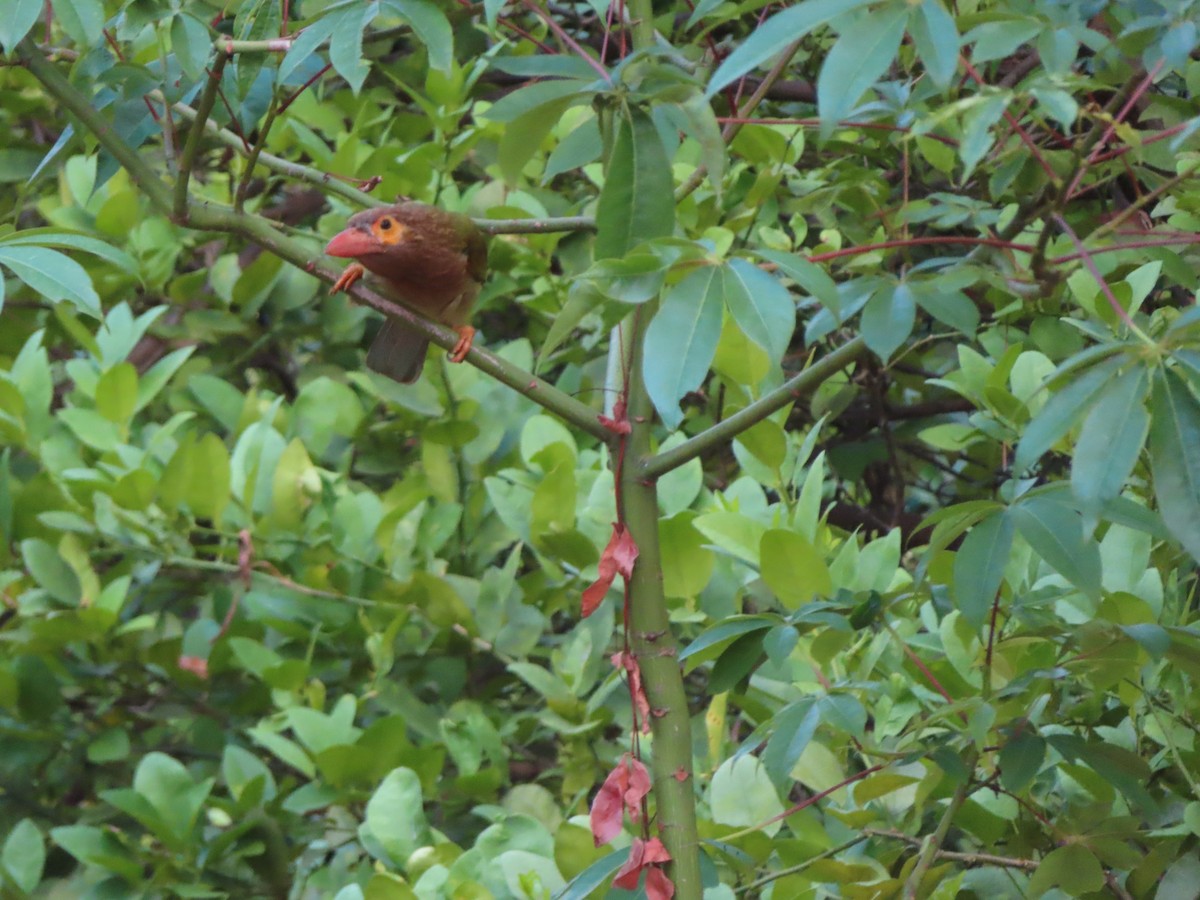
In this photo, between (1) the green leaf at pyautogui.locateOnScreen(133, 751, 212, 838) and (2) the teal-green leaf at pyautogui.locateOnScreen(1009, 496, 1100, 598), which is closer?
(2) the teal-green leaf at pyautogui.locateOnScreen(1009, 496, 1100, 598)

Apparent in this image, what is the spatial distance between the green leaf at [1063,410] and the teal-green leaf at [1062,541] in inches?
5.6

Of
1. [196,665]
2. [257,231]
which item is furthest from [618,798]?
[196,665]

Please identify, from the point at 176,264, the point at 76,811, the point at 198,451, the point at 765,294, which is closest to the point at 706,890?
the point at 765,294

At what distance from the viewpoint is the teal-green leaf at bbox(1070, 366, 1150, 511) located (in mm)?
833

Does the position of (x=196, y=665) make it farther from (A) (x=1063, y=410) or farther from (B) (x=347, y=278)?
(A) (x=1063, y=410)

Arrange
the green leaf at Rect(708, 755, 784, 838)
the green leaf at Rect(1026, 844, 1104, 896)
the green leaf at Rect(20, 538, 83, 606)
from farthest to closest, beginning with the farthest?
the green leaf at Rect(20, 538, 83, 606) → the green leaf at Rect(708, 755, 784, 838) → the green leaf at Rect(1026, 844, 1104, 896)

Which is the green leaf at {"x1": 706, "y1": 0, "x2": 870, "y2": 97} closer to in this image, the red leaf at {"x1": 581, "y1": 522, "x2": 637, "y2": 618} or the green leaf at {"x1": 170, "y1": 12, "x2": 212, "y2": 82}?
the red leaf at {"x1": 581, "y1": 522, "x2": 637, "y2": 618}

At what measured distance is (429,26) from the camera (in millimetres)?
1104

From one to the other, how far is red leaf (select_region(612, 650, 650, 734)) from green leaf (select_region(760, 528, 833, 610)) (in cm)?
31

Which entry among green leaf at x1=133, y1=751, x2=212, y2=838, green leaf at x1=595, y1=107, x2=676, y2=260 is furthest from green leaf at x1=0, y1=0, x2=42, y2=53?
green leaf at x1=133, y1=751, x2=212, y2=838

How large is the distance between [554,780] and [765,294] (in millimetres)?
1504

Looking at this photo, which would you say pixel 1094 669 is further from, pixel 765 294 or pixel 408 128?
pixel 408 128

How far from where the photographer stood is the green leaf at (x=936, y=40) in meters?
0.85

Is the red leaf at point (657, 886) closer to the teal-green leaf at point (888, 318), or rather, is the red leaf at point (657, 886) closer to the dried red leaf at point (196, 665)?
the teal-green leaf at point (888, 318)
